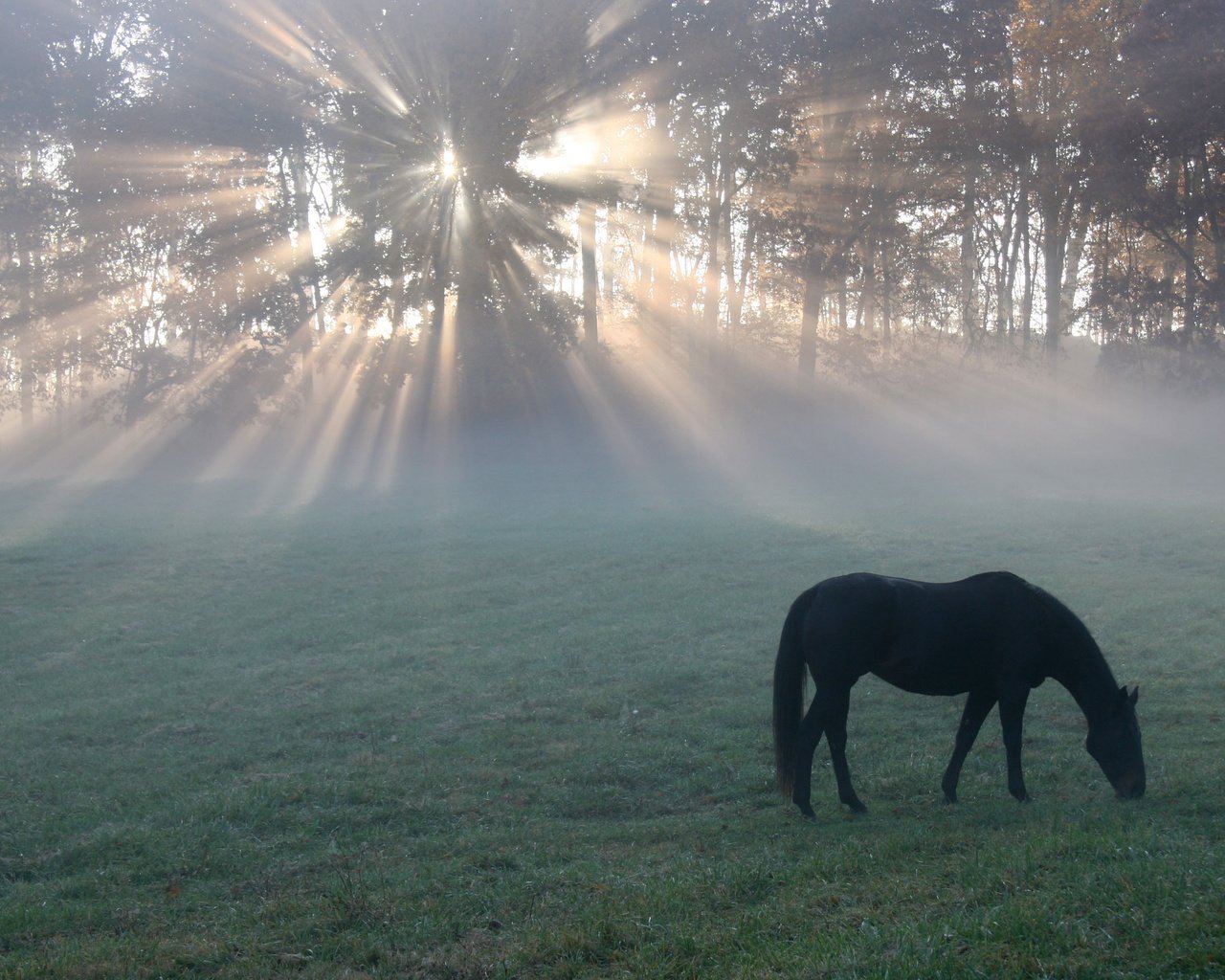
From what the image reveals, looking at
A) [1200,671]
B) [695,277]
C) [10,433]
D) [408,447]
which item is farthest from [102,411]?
[1200,671]

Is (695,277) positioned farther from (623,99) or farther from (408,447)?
(408,447)

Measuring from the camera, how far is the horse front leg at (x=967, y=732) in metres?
7.46

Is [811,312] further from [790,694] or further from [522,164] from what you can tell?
[790,694]

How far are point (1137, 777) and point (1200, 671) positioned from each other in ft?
14.8

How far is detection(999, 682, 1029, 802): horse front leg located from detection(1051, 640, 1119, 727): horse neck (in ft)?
1.29

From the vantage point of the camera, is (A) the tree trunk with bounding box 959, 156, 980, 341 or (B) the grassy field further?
(A) the tree trunk with bounding box 959, 156, 980, 341

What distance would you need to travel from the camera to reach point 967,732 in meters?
7.57

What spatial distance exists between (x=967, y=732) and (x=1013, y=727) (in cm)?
34

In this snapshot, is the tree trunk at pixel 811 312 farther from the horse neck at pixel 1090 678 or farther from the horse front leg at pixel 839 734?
the horse front leg at pixel 839 734

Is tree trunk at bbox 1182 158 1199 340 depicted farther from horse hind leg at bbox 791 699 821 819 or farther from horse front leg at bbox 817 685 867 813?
horse hind leg at bbox 791 699 821 819

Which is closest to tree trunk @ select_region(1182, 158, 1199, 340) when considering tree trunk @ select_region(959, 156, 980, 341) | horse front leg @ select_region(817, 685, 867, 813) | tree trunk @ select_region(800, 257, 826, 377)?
tree trunk @ select_region(959, 156, 980, 341)

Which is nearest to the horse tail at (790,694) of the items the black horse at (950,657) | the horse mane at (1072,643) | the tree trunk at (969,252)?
the black horse at (950,657)

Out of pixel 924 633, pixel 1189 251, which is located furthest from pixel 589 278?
pixel 924 633

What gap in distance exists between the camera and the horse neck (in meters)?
7.46
